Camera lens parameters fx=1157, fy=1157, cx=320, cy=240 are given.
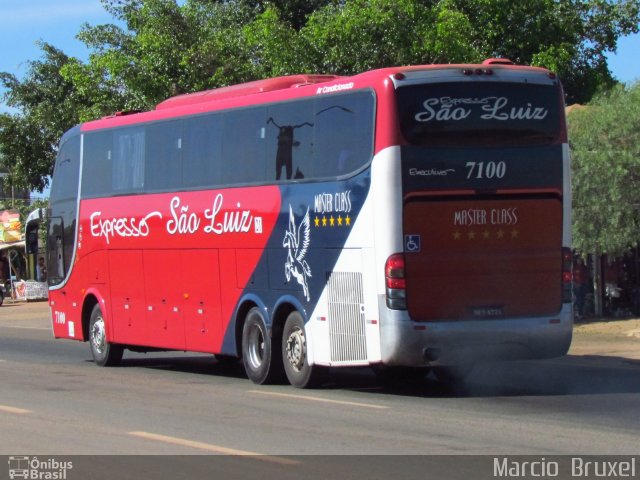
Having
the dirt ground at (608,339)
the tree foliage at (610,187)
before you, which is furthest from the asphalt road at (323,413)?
the tree foliage at (610,187)

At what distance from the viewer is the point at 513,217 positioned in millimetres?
13812

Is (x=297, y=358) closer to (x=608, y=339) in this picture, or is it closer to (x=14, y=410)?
(x=14, y=410)

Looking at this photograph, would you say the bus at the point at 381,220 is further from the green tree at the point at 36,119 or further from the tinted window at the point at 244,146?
the green tree at the point at 36,119

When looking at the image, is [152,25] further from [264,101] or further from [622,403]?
[622,403]

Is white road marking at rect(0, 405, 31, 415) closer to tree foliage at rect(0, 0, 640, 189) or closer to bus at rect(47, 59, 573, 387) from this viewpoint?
bus at rect(47, 59, 573, 387)

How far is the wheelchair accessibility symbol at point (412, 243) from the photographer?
1330 centimetres

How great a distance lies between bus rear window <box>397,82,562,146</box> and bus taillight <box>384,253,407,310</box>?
1379mm

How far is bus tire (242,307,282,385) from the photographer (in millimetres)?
15492

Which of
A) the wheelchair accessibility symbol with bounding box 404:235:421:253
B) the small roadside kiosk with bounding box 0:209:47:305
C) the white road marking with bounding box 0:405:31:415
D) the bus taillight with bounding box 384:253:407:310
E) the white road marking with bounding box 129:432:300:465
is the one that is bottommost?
the white road marking with bounding box 129:432:300:465

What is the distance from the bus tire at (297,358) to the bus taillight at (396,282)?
1.86 m

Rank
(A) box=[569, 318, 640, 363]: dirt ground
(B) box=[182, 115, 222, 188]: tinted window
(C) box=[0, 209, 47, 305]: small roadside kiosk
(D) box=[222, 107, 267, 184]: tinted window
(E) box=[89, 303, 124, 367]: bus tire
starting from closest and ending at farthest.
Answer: (D) box=[222, 107, 267, 184]: tinted window → (B) box=[182, 115, 222, 188]: tinted window → (A) box=[569, 318, 640, 363]: dirt ground → (E) box=[89, 303, 124, 367]: bus tire → (C) box=[0, 209, 47, 305]: small roadside kiosk

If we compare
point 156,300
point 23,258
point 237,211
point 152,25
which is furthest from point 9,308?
point 237,211

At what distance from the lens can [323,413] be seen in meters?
12.5

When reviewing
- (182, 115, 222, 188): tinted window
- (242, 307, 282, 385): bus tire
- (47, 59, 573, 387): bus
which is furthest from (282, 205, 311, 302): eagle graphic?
(182, 115, 222, 188): tinted window
